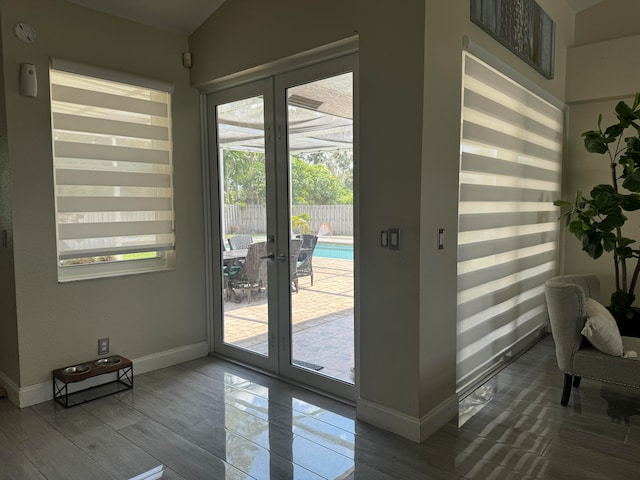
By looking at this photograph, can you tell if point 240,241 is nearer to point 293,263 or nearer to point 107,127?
point 293,263

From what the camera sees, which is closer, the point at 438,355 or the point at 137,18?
the point at 438,355

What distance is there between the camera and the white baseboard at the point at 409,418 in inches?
100

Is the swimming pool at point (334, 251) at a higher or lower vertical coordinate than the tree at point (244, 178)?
lower

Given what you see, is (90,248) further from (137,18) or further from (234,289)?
(137,18)

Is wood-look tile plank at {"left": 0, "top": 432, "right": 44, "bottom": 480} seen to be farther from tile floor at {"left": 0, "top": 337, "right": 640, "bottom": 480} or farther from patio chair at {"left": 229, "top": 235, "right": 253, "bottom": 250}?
patio chair at {"left": 229, "top": 235, "right": 253, "bottom": 250}

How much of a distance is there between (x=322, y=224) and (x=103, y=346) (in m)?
1.91

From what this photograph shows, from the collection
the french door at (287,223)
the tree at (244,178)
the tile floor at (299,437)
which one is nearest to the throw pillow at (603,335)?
the tile floor at (299,437)

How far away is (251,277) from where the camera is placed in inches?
144

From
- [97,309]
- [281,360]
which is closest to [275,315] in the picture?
[281,360]

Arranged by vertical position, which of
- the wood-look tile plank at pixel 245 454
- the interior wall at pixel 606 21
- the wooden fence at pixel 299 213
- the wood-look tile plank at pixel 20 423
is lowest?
the wood-look tile plank at pixel 20 423

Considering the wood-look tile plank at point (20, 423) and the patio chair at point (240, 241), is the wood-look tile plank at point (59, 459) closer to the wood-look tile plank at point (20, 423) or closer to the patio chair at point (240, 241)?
the wood-look tile plank at point (20, 423)

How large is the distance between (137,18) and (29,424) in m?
2.94

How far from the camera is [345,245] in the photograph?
3006 mm

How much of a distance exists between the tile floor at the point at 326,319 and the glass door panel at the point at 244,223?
36cm
